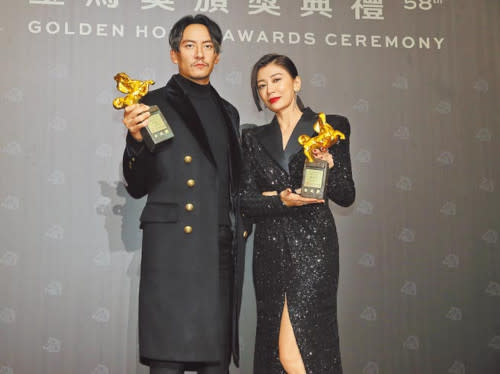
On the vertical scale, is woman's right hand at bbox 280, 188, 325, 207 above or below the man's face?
below

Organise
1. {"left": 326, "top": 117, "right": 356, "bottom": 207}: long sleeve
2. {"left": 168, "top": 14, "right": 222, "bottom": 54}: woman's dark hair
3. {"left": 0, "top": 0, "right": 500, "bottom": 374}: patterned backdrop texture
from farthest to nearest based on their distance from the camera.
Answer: {"left": 0, "top": 0, "right": 500, "bottom": 374}: patterned backdrop texture
{"left": 168, "top": 14, "right": 222, "bottom": 54}: woman's dark hair
{"left": 326, "top": 117, "right": 356, "bottom": 207}: long sleeve

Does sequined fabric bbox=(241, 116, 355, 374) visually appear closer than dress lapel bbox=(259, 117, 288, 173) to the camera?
Yes

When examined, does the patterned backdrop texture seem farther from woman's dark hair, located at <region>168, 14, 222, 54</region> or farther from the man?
the man

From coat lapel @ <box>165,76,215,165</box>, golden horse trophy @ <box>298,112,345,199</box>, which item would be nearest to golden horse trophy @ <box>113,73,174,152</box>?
coat lapel @ <box>165,76,215,165</box>

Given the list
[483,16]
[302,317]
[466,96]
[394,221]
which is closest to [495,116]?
[466,96]

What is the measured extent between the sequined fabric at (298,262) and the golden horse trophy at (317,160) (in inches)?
5.7

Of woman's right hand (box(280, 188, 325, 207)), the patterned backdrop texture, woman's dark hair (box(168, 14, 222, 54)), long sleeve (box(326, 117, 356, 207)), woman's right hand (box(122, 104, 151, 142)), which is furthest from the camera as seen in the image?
the patterned backdrop texture

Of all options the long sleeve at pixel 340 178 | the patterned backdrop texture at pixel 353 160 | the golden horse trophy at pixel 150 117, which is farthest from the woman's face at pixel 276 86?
the patterned backdrop texture at pixel 353 160

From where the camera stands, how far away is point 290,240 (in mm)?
2232

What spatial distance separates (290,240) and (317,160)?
354mm

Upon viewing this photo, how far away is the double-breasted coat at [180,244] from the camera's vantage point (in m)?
2.03

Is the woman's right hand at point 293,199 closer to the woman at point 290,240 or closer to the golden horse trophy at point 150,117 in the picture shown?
the woman at point 290,240

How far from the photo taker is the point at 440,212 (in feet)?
11.0

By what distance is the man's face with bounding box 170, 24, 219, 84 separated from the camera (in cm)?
231
